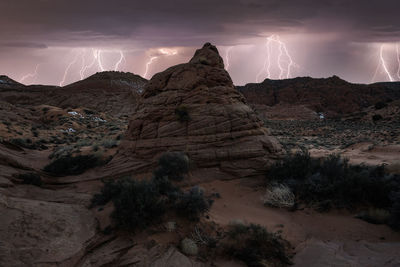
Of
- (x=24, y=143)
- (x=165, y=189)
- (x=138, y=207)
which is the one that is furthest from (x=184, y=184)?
(x=24, y=143)

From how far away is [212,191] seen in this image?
10.1 m

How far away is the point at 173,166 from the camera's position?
33.9ft

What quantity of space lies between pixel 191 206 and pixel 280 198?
3888 mm

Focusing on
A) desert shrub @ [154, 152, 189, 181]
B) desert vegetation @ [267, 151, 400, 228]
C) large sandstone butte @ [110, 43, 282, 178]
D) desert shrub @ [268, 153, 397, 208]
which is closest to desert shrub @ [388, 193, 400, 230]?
desert vegetation @ [267, 151, 400, 228]

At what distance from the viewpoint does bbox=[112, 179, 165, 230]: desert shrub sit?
688cm

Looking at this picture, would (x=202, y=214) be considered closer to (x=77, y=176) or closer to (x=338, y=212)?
(x=338, y=212)

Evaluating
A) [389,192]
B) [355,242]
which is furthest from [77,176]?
[389,192]

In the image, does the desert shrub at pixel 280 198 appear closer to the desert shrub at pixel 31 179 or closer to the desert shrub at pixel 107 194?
the desert shrub at pixel 107 194

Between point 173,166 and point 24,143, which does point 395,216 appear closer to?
point 173,166

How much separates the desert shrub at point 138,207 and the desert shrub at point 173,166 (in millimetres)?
2502

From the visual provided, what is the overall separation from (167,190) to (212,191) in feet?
7.92

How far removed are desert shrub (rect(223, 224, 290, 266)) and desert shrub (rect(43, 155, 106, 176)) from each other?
30.6ft

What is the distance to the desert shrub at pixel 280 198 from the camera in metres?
9.09

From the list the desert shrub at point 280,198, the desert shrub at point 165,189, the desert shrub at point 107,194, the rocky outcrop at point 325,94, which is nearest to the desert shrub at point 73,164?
the desert shrub at point 107,194
